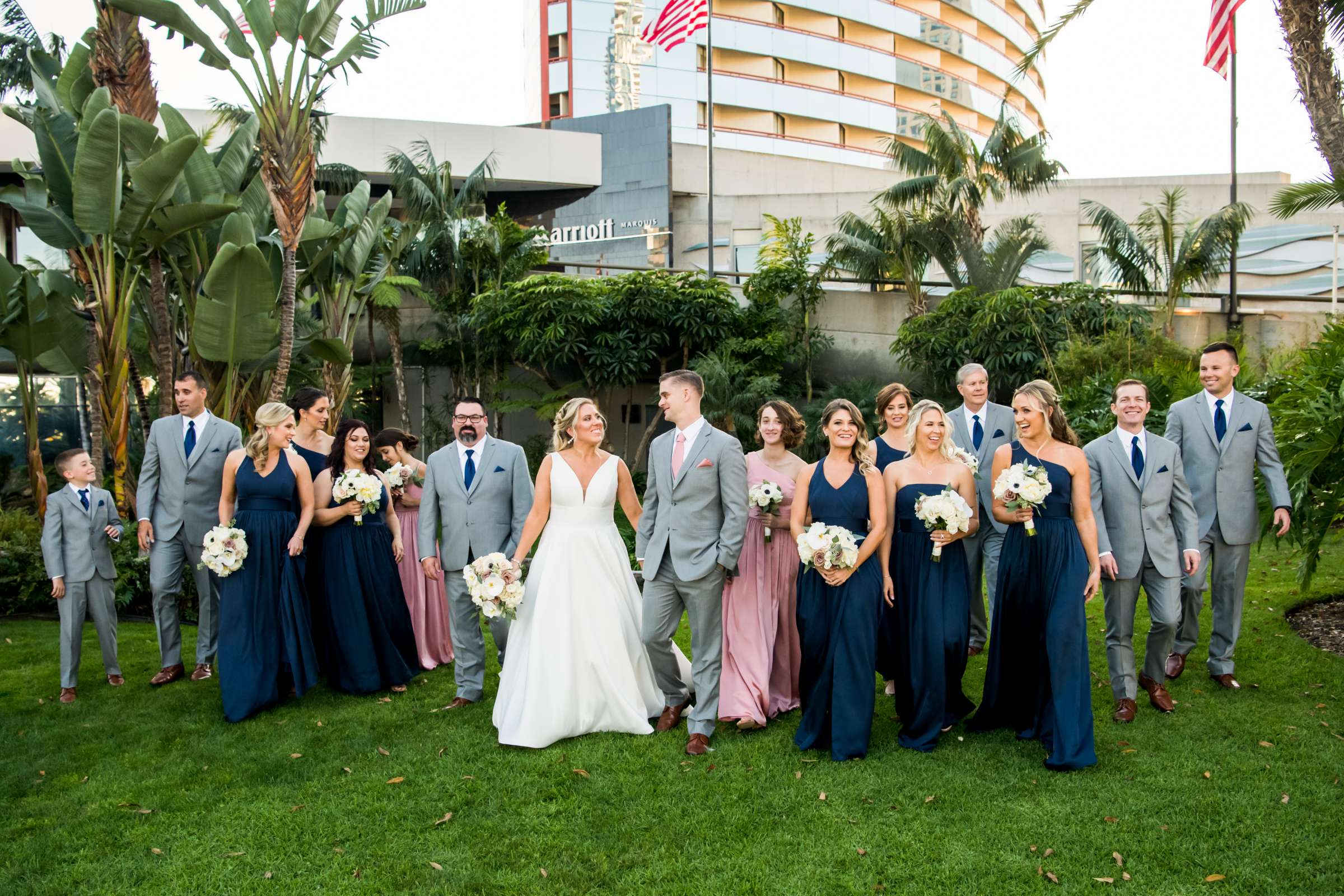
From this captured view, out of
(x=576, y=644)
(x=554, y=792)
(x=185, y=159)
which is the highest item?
(x=185, y=159)

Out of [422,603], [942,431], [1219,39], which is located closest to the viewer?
[942,431]

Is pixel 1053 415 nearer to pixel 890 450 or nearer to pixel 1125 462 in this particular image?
pixel 1125 462

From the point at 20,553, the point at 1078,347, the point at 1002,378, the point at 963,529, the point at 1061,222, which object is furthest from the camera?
the point at 1061,222

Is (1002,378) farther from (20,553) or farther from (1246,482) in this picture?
(20,553)

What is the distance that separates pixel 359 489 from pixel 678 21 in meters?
20.3

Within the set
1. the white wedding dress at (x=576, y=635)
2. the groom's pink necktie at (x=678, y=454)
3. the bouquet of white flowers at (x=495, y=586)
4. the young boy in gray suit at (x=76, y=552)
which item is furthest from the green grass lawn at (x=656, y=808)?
the groom's pink necktie at (x=678, y=454)

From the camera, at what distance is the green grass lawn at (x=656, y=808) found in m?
4.34

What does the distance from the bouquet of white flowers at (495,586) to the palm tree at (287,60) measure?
5708 mm

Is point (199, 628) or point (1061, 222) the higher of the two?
point (1061, 222)

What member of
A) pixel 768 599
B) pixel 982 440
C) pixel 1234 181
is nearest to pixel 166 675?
pixel 768 599

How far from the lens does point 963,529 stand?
5.62 m

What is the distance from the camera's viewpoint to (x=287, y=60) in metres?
10.1

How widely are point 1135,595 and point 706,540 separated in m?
2.82

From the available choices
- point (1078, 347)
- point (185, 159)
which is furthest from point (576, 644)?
point (1078, 347)
